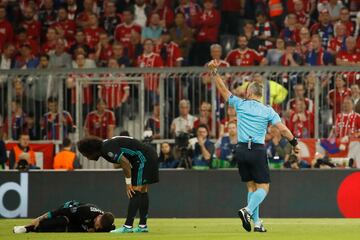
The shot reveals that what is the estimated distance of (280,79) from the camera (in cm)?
2300

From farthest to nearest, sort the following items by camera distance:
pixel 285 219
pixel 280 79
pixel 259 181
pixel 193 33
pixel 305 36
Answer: pixel 193 33, pixel 305 36, pixel 280 79, pixel 285 219, pixel 259 181

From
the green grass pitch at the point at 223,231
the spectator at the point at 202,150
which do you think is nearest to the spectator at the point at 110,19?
the spectator at the point at 202,150

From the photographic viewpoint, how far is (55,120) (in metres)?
23.7

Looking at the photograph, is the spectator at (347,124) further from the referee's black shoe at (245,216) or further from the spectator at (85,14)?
the spectator at (85,14)

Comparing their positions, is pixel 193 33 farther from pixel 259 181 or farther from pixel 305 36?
pixel 259 181

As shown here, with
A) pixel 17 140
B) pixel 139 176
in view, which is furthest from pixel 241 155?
pixel 17 140

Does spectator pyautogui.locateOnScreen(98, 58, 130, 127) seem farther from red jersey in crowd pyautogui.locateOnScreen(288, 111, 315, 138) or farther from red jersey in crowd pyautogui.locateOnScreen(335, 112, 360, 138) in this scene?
red jersey in crowd pyautogui.locateOnScreen(335, 112, 360, 138)

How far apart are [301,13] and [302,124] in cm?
516

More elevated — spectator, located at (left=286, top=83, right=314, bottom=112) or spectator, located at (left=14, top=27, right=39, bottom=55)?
spectator, located at (left=14, top=27, right=39, bottom=55)

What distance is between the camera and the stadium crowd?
22.9m

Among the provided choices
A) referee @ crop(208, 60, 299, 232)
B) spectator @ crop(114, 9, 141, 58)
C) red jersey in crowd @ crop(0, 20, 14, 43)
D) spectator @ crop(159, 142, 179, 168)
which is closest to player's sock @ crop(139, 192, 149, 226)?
referee @ crop(208, 60, 299, 232)

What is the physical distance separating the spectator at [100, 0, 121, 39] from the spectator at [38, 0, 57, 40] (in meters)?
1.33

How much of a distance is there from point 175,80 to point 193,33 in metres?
4.55

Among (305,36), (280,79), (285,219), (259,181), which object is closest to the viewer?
(259,181)
